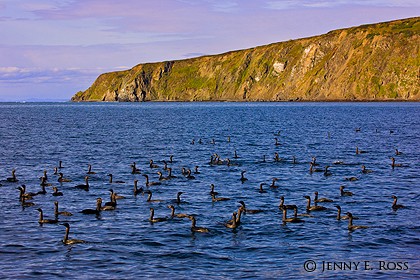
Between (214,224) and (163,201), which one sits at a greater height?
(163,201)

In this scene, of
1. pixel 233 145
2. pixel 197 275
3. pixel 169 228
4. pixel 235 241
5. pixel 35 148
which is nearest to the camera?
pixel 197 275

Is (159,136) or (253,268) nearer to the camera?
(253,268)

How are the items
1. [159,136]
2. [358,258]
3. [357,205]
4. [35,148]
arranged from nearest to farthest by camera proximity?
[358,258] < [357,205] < [35,148] < [159,136]

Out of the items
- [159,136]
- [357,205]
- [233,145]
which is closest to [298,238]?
[357,205]

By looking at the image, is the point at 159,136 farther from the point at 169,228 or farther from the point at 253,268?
the point at 253,268

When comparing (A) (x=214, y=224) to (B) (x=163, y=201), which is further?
(B) (x=163, y=201)

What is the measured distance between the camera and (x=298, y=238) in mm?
26844

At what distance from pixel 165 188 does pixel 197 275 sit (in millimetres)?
19197

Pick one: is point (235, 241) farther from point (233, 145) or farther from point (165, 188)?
point (233, 145)

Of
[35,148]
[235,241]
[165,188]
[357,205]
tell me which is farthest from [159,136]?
[235,241]

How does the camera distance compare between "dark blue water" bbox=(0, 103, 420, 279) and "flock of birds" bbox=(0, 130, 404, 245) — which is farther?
"flock of birds" bbox=(0, 130, 404, 245)

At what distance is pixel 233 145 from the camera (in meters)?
73.8

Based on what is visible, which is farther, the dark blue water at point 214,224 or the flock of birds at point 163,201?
the flock of birds at point 163,201

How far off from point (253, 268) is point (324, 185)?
2039 centimetres
